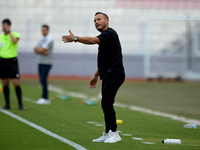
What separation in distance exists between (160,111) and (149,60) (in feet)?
51.6

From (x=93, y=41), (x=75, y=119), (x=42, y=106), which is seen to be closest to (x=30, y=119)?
(x=75, y=119)

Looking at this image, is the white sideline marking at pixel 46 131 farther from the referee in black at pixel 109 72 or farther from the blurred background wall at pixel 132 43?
the blurred background wall at pixel 132 43

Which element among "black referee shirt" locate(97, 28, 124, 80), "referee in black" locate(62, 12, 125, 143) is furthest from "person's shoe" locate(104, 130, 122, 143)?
"black referee shirt" locate(97, 28, 124, 80)

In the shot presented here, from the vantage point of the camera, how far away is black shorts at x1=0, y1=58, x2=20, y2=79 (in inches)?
384

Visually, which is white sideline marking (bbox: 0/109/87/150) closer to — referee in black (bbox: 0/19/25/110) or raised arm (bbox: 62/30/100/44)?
referee in black (bbox: 0/19/25/110)

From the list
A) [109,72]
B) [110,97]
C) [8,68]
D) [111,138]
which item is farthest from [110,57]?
[8,68]

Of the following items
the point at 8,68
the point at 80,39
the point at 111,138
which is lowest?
the point at 111,138

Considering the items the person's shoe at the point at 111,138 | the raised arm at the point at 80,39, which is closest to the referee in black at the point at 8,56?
the person's shoe at the point at 111,138

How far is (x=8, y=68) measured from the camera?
32.0 feet

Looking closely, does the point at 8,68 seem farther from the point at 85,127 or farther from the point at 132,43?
the point at 132,43

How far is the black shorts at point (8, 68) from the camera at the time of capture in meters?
9.75

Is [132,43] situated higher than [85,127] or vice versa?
[85,127]

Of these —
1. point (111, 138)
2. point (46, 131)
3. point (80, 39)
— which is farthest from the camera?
point (46, 131)

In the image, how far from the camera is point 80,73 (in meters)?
26.5
